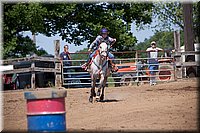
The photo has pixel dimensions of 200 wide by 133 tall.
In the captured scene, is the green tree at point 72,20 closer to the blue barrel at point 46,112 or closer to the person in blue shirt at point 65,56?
the person in blue shirt at point 65,56

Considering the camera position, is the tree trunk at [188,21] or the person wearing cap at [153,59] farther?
the tree trunk at [188,21]

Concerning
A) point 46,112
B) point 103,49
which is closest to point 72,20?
point 103,49

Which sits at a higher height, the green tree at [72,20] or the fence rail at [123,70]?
the green tree at [72,20]

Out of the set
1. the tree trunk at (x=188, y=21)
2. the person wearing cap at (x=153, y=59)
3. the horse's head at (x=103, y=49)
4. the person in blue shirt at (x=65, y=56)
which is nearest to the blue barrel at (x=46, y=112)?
the horse's head at (x=103, y=49)

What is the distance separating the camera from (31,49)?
1232 inches

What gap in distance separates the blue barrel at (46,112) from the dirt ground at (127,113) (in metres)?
2.84

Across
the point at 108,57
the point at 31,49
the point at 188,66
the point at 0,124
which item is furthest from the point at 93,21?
the point at 0,124

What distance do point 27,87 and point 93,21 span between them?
11.9 m

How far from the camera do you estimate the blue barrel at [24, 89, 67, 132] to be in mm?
6551

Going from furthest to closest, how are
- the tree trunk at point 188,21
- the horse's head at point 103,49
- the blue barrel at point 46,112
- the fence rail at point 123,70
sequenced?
1. the tree trunk at point 188,21
2. the fence rail at point 123,70
3. the horse's head at point 103,49
4. the blue barrel at point 46,112

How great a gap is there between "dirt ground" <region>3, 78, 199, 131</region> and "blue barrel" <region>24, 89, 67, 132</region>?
2841 millimetres

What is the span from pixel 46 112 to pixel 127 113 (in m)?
5.49

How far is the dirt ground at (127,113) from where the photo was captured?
979 cm

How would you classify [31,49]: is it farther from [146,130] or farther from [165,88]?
[146,130]
